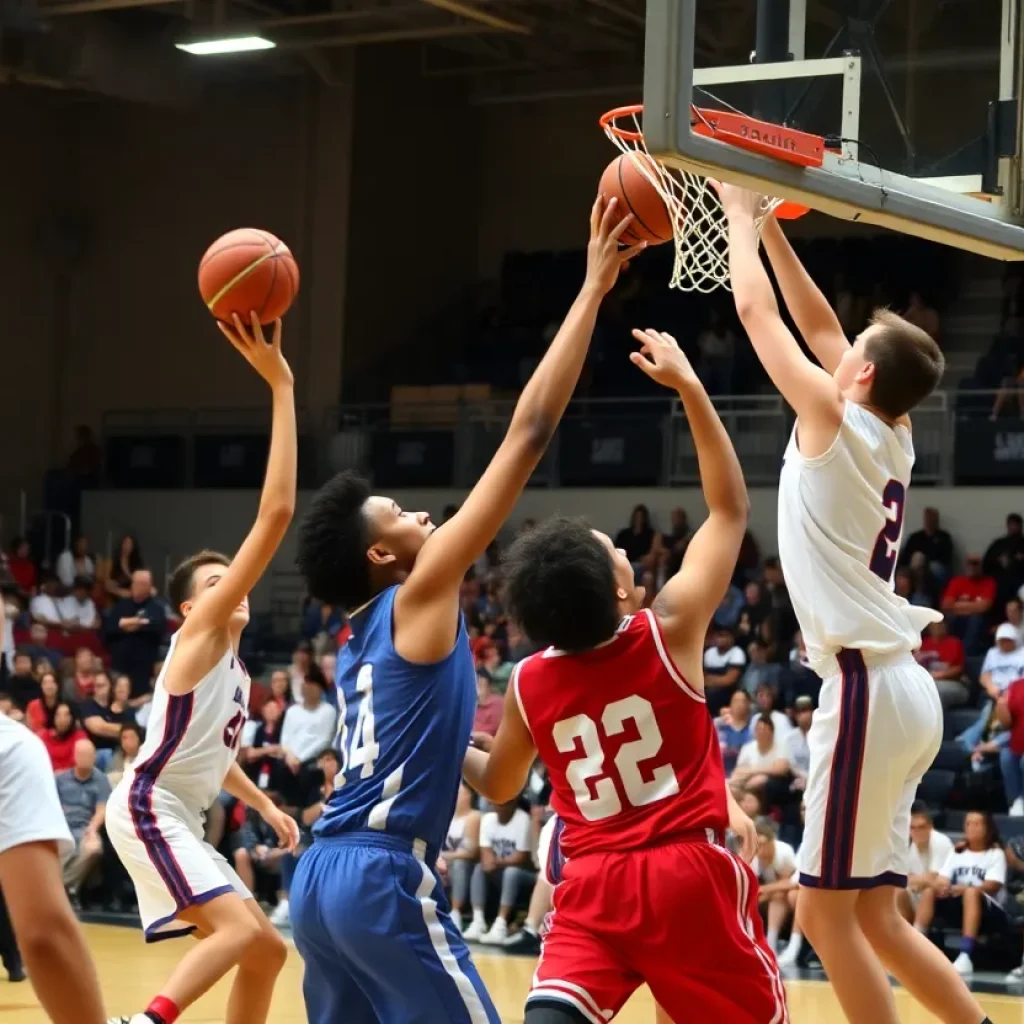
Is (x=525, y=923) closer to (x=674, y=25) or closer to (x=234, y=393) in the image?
(x=674, y=25)

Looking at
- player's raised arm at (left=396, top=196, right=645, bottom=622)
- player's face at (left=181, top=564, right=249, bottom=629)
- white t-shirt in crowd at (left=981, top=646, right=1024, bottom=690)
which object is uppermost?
player's raised arm at (left=396, top=196, right=645, bottom=622)

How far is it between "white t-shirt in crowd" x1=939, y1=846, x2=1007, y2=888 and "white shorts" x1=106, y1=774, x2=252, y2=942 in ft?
18.0

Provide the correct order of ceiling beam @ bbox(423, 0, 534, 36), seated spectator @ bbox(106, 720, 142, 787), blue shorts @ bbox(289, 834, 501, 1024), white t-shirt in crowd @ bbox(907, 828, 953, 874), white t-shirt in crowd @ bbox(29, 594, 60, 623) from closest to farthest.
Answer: blue shorts @ bbox(289, 834, 501, 1024)
white t-shirt in crowd @ bbox(907, 828, 953, 874)
seated spectator @ bbox(106, 720, 142, 787)
ceiling beam @ bbox(423, 0, 534, 36)
white t-shirt in crowd @ bbox(29, 594, 60, 623)

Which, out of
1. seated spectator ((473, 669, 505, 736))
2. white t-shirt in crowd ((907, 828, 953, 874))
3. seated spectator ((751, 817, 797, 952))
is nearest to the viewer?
white t-shirt in crowd ((907, 828, 953, 874))

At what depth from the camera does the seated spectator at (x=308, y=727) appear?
1300 centimetres

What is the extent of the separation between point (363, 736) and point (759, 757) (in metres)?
7.72

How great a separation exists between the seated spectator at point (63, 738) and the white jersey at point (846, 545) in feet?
29.0

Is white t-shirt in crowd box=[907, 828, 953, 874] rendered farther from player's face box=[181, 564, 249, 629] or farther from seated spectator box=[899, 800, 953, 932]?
player's face box=[181, 564, 249, 629]

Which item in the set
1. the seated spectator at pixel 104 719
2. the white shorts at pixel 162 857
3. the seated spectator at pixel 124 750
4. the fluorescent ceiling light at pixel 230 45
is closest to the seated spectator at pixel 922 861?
the seated spectator at pixel 124 750

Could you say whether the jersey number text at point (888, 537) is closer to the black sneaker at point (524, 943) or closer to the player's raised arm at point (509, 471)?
the player's raised arm at point (509, 471)

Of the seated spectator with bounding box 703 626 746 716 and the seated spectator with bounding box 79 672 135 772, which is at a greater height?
the seated spectator with bounding box 703 626 746 716

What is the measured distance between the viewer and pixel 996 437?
15258mm

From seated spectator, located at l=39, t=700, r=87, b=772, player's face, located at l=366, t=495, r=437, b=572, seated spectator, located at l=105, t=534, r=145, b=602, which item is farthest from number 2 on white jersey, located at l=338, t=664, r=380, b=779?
seated spectator, located at l=105, t=534, r=145, b=602

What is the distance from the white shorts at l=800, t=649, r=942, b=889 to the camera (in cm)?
467
